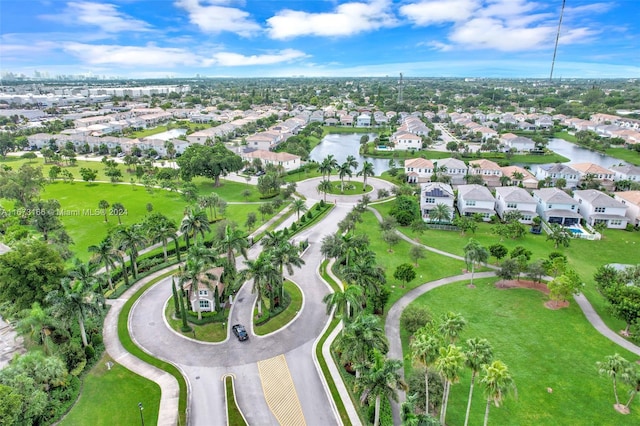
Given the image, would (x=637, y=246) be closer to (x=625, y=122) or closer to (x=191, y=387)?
(x=191, y=387)

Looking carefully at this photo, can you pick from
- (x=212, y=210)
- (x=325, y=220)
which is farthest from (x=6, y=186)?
(x=325, y=220)

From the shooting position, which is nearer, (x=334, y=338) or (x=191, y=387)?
(x=191, y=387)

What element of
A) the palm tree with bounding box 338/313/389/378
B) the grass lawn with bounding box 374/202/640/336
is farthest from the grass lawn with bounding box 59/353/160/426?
the grass lawn with bounding box 374/202/640/336

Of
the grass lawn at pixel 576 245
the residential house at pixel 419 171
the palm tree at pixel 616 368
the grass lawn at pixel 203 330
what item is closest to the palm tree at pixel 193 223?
the grass lawn at pixel 203 330

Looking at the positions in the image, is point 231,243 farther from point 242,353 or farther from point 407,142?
point 407,142

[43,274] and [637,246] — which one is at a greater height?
[43,274]

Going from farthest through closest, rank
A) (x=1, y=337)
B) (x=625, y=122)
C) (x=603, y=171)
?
(x=625, y=122) → (x=603, y=171) → (x=1, y=337)

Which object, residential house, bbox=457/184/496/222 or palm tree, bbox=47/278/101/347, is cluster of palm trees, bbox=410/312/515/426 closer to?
palm tree, bbox=47/278/101/347
